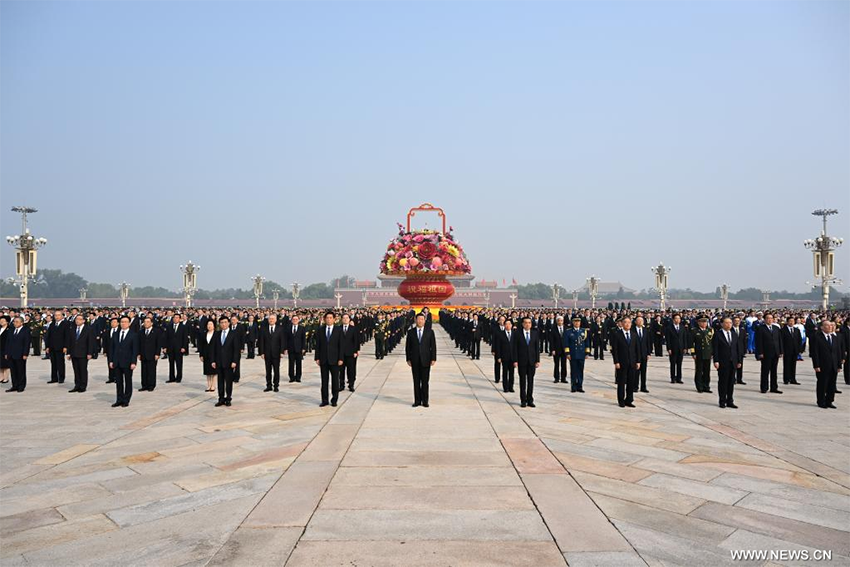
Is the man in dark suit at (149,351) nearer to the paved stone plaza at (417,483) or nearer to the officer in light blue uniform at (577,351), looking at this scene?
the paved stone plaza at (417,483)

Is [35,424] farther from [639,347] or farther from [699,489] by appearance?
[639,347]

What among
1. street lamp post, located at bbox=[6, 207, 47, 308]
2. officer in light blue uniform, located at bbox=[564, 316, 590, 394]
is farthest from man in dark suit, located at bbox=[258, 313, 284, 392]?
street lamp post, located at bbox=[6, 207, 47, 308]

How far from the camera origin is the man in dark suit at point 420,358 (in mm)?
11758

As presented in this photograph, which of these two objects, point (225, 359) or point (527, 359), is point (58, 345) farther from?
point (527, 359)

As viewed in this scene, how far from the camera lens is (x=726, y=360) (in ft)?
39.6

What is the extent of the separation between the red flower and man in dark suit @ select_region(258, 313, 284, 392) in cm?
3984

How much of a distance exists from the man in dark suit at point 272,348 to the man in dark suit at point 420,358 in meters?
3.99

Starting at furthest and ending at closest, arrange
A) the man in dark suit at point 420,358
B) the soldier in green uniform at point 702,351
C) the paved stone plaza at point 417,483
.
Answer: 1. the soldier in green uniform at point 702,351
2. the man in dark suit at point 420,358
3. the paved stone plaza at point 417,483

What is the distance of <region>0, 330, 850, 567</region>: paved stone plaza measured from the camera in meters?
4.84

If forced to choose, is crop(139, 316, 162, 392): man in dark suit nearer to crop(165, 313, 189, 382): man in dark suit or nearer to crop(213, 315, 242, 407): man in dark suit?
crop(165, 313, 189, 382): man in dark suit

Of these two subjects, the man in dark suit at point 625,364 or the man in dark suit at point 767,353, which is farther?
the man in dark suit at point 767,353

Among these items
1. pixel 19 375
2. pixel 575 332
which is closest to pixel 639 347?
pixel 575 332

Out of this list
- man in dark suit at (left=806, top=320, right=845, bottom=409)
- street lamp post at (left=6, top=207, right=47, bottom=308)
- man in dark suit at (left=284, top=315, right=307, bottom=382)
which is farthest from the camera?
street lamp post at (left=6, top=207, right=47, bottom=308)

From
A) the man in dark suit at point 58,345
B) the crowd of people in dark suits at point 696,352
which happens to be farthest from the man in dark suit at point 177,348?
the crowd of people in dark suits at point 696,352
